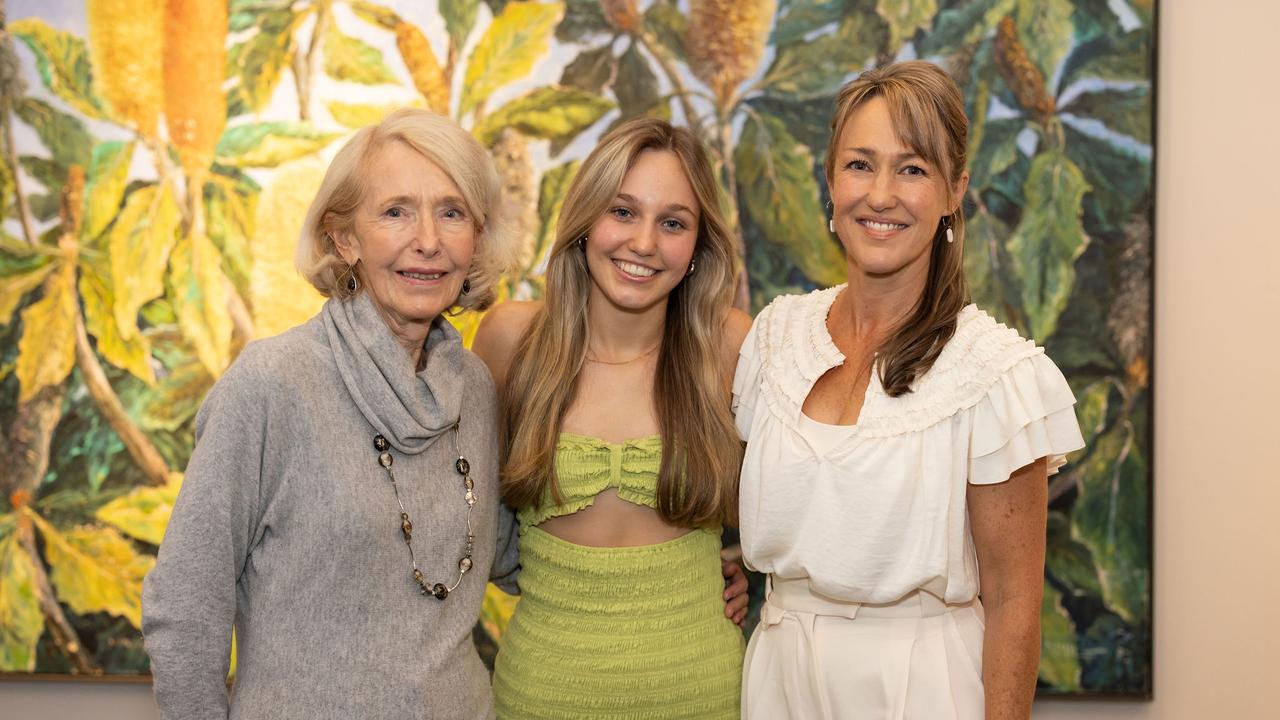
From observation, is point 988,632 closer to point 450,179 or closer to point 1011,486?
point 1011,486

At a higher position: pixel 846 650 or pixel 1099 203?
pixel 1099 203

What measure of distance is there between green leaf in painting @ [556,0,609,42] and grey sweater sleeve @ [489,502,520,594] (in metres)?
1.41

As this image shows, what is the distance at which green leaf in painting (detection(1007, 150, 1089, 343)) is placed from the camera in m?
2.80

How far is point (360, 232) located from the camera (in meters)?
1.81

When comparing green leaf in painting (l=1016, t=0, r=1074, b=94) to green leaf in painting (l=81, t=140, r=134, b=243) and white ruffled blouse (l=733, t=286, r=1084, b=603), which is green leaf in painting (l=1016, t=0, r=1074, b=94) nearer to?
white ruffled blouse (l=733, t=286, r=1084, b=603)

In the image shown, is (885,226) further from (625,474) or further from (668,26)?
(668,26)

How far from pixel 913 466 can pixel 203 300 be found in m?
2.12

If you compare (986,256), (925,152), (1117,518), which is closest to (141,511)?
(925,152)

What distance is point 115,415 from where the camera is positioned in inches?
118

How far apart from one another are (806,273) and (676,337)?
0.71m

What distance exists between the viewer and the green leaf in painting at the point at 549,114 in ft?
9.53

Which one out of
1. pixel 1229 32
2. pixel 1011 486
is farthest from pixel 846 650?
pixel 1229 32

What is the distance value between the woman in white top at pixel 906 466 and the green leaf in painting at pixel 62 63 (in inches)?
87.5

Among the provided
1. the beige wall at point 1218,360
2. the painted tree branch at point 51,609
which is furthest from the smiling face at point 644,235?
the painted tree branch at point 51,609
